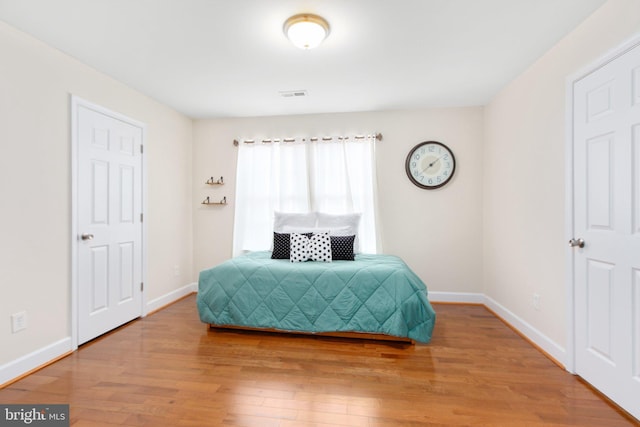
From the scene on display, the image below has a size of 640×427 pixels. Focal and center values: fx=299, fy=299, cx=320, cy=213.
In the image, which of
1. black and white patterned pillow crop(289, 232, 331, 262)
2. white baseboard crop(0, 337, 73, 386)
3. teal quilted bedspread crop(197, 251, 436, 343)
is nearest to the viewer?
white baseboard crop(0, 337, 73, 386)

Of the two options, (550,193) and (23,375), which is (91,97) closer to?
(23,375)

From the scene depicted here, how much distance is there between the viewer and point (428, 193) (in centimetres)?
382

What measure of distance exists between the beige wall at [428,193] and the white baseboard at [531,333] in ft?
1.60

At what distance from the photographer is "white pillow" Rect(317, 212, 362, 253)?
12.0 ft

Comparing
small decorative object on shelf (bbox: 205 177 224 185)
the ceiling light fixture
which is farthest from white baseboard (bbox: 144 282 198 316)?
the ceiling light fixture

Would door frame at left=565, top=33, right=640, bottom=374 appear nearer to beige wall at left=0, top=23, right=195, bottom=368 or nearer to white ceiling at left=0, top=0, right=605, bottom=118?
white ceiling at left=0, top=0, right=605, bottom=118

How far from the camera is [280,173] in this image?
4.03 m

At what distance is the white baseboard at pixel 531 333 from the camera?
2271 mm

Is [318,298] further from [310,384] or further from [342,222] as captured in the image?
[342,222]

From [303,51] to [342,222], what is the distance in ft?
6.48

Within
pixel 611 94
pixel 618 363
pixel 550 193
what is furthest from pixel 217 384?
pixel 611 94

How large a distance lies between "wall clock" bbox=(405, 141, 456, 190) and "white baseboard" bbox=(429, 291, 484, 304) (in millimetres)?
1355

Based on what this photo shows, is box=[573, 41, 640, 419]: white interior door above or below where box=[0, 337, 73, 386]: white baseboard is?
above

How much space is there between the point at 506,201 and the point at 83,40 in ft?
13.2
